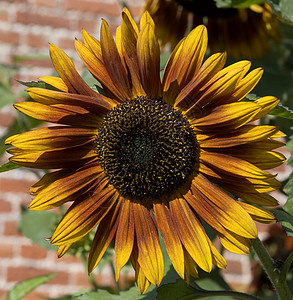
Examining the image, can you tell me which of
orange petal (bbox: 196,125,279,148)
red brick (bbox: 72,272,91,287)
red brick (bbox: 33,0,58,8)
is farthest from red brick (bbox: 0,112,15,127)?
orange petal (bbox: 196,125,279,148)

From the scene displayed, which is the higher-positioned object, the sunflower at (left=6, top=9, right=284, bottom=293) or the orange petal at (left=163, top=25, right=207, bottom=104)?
the orange petal at (left=163, top=25, right=207, bottom=104)

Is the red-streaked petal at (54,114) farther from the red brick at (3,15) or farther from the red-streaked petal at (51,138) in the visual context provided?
the red brick at (3,15)

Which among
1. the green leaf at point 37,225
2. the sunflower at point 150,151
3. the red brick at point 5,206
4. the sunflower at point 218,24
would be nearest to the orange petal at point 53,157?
the sunflower at point 150,151

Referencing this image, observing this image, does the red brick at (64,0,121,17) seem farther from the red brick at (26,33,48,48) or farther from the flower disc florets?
the flower disc florets

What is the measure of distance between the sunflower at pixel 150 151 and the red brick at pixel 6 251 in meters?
1.11

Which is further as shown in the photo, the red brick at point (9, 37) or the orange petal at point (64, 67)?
the red brick at point (9, 37)

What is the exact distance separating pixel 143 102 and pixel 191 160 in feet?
0.23

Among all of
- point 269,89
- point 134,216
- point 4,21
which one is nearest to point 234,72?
point 134,216

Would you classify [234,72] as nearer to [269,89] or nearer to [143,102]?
[143,102]

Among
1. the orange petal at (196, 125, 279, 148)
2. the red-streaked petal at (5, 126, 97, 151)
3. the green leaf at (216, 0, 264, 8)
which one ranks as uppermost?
the green leaf at (216, 0, 264, 8)

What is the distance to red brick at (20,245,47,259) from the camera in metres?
1.55

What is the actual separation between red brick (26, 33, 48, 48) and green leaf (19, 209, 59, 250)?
664mm

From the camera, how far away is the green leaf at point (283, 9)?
53cm

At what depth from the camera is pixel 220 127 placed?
46 centimetres
